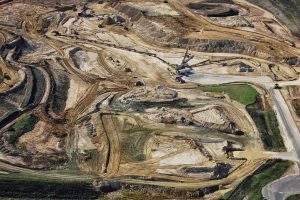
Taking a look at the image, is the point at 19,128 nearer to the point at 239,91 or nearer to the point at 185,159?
the point at 185,159

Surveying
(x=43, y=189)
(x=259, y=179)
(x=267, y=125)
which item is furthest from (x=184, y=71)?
(x=43, y=189)

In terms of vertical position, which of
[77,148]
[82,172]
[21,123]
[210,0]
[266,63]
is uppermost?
[210,0]

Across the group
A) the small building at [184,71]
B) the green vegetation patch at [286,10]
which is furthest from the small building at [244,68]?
the green vegetation patch at [286,10]

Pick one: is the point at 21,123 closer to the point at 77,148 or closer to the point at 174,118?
the point at 77,148

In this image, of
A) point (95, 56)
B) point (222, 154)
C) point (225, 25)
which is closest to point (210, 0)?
point (225, 25)

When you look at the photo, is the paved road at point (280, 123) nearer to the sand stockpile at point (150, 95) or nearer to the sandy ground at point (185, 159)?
the sand stockpile at point (150, 95)

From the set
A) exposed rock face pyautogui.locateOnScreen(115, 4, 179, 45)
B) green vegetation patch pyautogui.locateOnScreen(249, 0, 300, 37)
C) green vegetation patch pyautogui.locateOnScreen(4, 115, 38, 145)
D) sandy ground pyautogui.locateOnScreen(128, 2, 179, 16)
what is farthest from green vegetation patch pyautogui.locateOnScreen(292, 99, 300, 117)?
green vegetation patch pyautogui.locateOnScreen(4, 115, 38, 145)

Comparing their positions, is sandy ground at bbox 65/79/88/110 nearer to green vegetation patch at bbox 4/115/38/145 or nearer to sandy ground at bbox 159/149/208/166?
green vegetation patch at bbox 4/115/38/145
